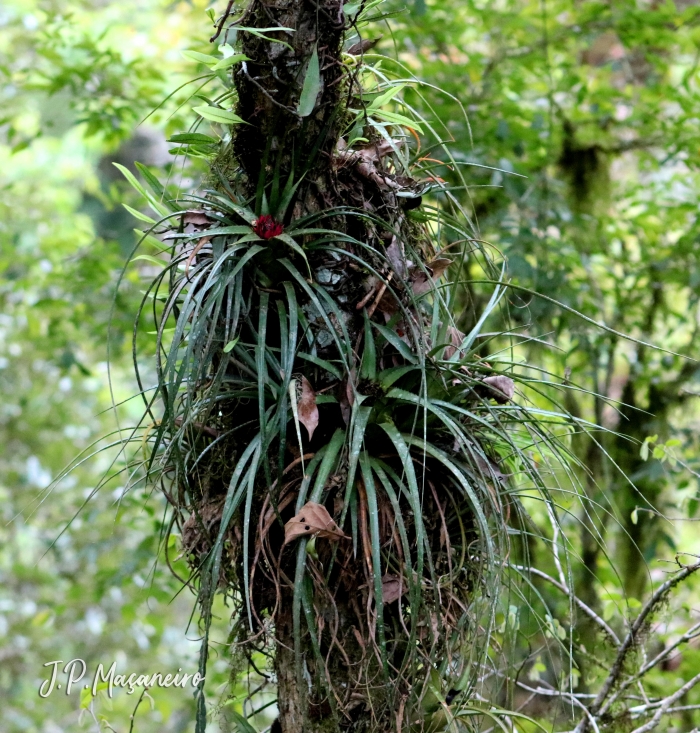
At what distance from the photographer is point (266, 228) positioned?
1023 millimetres

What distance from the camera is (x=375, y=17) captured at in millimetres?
1183

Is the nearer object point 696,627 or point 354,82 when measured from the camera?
point 354,82

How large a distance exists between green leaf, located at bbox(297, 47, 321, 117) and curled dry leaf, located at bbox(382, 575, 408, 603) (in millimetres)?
623

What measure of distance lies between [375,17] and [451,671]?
1.00 meters

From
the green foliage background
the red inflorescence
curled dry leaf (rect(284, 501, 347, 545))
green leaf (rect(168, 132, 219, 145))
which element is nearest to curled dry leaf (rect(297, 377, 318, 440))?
curled dry leaf (rect(284, 501, 347, 545))

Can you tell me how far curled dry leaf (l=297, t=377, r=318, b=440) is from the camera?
0.99 metres

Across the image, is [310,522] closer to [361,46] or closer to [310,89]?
[310,89]

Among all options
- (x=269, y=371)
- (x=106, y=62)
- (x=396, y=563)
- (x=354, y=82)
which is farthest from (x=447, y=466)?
(x=106, y=62)

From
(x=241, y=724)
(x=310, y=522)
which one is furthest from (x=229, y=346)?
(x=241, y=724)

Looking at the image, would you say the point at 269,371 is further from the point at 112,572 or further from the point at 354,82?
the point at 112,572

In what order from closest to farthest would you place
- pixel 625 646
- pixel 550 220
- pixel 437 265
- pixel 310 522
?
pixel 310 522 → pixel 437 265 → pixel 625 646 → pixel 550 220

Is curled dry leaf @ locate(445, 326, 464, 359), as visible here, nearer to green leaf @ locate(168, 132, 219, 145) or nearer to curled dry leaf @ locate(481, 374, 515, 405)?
curled dry leaf @ locate(481, 374, 515, 405)

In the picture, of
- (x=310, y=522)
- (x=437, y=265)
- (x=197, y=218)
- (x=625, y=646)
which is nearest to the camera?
(x=310, y=522)

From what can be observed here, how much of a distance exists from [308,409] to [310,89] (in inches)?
16.4
